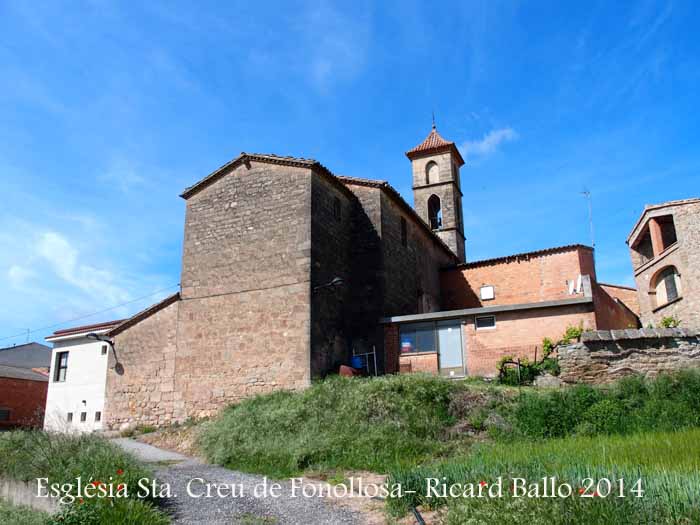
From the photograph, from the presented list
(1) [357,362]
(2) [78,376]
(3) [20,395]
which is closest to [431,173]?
(1) [357,362]

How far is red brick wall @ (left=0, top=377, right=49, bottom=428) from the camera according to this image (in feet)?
103

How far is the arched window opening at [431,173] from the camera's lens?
34781 millimetres

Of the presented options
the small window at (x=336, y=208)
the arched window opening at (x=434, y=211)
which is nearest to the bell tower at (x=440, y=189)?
the arched window opening at (x=434, y=211)

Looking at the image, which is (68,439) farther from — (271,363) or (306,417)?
(271,363)

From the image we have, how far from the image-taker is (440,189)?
112ft

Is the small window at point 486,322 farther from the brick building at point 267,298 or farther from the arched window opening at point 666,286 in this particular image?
the arched window opening at point 666,286

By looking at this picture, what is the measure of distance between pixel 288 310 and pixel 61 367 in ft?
49.1

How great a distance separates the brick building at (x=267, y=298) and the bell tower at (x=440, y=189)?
1201 centimetres

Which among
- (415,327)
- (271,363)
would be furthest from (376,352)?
(271,363)

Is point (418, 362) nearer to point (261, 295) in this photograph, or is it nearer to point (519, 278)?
point (261, 295)

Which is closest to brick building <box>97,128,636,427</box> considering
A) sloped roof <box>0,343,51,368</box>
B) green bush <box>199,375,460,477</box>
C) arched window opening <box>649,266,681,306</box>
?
green bush <box>199,375,460,477</box>

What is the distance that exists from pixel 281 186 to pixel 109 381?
30.2ft

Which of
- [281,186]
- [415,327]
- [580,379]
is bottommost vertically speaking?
[580,379]

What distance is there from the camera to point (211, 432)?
1471cm
